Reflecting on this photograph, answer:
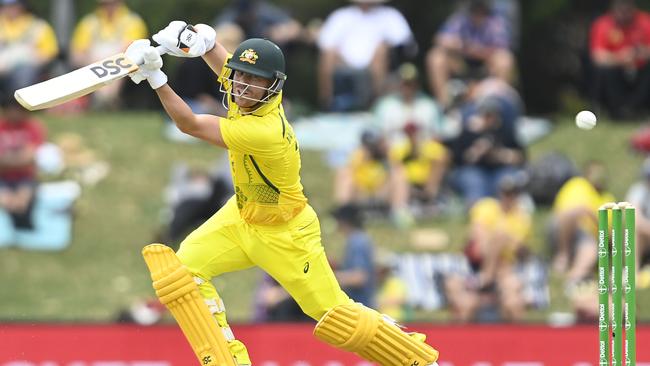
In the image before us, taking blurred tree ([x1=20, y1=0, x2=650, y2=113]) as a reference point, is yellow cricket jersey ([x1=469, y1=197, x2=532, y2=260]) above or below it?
below

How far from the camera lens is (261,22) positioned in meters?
13.7

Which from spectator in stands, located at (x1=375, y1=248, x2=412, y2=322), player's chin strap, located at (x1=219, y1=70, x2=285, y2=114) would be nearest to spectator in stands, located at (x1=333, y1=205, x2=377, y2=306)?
spectator in stands, located at (x1=375, y1=248, x2=412, y2=322)

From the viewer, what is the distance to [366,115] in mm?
13938

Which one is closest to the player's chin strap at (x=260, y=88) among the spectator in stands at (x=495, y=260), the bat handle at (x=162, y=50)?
the bat handle at (x=162, y=50)

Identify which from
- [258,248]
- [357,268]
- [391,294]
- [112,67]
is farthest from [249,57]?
[391,294]

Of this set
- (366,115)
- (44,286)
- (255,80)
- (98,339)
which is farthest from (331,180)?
(255,80)

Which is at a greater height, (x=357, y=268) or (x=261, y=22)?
(x=261, y=22)

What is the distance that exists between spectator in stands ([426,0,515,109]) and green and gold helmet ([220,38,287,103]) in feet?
22.6

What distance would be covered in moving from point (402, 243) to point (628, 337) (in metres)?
6.12

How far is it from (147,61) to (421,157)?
6683 mm

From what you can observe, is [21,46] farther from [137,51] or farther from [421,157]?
[137,51]

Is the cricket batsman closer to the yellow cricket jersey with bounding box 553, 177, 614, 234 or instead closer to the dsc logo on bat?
the dsc logo on bat

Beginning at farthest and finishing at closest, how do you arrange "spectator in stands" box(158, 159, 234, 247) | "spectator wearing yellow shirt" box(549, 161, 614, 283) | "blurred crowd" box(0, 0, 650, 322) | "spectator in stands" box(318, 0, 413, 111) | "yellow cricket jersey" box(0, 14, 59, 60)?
"yellow cricket jersey" box(0, 14, 59, 60) < "spectator in stands" box(318, 0, 413, 111) < "spectator in stands" box(158, 159, 234, 247) < "spectator wearing yellow shirt" box(549, 161, 614, 283) < "blurred crowd" box(0, 0, 650, 322)

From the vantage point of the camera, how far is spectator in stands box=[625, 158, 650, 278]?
11914mm
